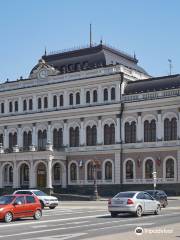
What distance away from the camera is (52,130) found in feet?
237

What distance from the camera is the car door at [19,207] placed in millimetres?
27908

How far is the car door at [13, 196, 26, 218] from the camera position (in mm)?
27908

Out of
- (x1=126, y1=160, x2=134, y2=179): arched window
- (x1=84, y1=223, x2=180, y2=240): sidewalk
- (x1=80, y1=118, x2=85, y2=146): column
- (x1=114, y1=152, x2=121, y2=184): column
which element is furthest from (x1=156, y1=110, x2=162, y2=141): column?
(x1=84, y1=223, x2=180, y2=240): sidewalk

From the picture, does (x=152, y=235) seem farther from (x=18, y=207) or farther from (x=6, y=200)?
(x=6, y=200)

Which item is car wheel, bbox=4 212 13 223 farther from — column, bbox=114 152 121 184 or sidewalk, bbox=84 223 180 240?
column, bbox=114 152 121 184

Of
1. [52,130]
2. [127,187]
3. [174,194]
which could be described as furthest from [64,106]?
[174,194]

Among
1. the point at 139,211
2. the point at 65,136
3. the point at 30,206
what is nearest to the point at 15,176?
the point at 65,136

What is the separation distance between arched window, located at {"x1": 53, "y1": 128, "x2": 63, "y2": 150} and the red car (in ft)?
137

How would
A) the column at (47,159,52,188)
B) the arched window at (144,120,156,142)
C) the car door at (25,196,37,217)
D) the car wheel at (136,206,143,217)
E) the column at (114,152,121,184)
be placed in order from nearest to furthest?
1. the car door at (25,196,37,217)
2. the car wheel at (136,206,143,217)
3. the arched window at (144,120,156,142)
4. the column at (114,152,121,184)
5. the column at (47,159,52,188)

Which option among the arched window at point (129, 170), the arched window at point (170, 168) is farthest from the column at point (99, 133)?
the arched window at point (170, 168)

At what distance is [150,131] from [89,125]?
8627mm

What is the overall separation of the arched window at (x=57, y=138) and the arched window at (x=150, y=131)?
40.7 feet

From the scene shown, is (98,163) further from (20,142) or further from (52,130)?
(20,142)

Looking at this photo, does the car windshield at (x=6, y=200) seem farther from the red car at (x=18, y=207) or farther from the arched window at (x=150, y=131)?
the arched window at (x=150, y=131)
